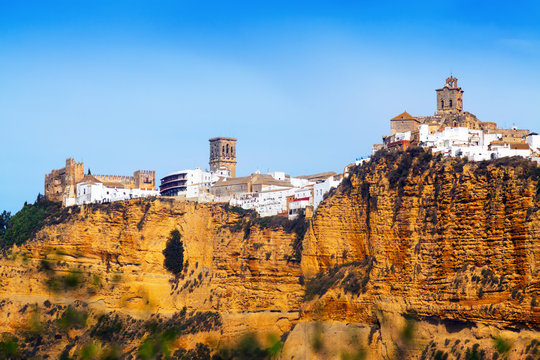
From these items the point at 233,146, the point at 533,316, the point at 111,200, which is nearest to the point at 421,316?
the point at 533,316

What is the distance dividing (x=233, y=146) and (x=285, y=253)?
2595cm

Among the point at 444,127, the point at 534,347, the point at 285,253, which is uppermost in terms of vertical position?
the point at 444,127

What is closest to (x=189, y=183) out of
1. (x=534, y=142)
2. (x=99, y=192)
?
(x=99, y=192)

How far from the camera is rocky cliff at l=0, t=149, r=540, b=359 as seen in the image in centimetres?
5288

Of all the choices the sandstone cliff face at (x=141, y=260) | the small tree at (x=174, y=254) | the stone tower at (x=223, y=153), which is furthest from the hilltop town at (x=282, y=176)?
the small tree at (x=174, y=254)

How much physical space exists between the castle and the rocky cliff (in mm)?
4540

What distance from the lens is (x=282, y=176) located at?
85.4 metres

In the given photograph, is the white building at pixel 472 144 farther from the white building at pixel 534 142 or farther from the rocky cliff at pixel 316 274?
the rocky cliff at pixel 316 274

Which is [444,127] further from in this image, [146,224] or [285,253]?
[146,224]

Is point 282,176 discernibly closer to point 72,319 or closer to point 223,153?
point 223,153

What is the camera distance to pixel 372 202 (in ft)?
204

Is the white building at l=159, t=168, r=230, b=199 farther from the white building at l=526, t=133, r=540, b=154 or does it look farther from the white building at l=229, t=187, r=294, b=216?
the white building at l=526, t=133, r=540, b=154

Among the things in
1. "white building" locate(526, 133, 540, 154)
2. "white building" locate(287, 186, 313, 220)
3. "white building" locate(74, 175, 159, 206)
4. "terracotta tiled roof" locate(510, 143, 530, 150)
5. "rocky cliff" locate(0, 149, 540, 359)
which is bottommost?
"rocky cliff" locate(0, 149, 540, 359)

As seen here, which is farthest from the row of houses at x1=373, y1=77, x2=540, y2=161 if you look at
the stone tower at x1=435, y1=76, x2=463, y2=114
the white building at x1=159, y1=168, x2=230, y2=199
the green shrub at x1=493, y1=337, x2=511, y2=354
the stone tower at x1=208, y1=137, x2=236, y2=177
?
the stone tower at x1=208, y1=137, x2=236, y2=177
